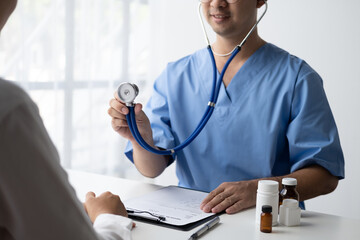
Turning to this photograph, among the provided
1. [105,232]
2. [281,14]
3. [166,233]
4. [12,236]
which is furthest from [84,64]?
[12,236]

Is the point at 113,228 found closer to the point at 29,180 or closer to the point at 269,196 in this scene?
the point at 29,180

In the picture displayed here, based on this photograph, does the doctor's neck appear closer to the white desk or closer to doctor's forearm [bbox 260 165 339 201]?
doctor's forearm [bbox 260 165 339 201]

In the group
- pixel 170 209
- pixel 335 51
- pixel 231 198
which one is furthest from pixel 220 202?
pixel 335 51

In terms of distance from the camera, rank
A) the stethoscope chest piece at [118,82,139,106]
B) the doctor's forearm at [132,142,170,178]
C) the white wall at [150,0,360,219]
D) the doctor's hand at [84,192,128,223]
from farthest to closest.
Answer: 1. the white wall at [150,0,360,219]
2. the doctor's forearm at [132,142,170,178]
3. the stethoscope chest piece at [118,82,139,106]
4. the doctor's hand at [84,192,128,223]

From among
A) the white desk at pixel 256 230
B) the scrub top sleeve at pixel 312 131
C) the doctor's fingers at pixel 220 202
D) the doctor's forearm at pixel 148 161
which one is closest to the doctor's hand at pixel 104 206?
the white desk at pixel 256 230

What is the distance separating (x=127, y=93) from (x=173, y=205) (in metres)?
0.33

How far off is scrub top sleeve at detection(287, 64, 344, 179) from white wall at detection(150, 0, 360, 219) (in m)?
1.33

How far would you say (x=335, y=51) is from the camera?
2.74 meters

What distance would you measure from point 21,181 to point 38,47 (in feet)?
6.43

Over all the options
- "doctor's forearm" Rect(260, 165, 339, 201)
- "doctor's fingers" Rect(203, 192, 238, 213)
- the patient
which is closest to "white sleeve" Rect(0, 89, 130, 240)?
the patient

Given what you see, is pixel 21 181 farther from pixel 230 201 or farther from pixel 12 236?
pixel 230 201

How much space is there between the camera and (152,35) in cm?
338

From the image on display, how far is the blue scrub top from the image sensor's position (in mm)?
1454

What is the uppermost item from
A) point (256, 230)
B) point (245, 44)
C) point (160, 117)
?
point (245, 44)
